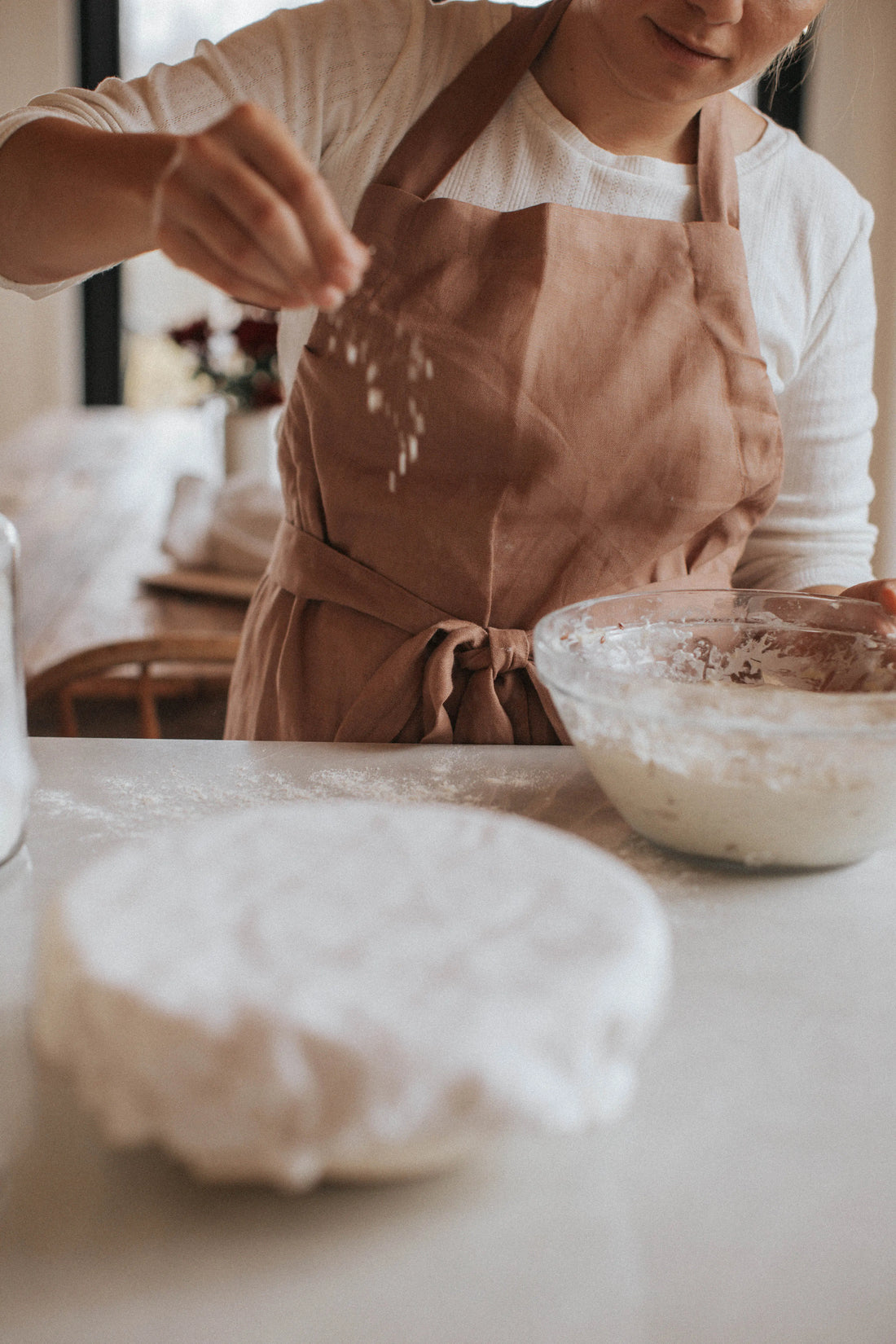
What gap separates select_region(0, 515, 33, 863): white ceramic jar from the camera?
0.62 m

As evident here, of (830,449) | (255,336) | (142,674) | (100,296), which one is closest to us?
(830,449)

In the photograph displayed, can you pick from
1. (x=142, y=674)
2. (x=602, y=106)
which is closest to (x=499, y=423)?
(x=602, y=106)

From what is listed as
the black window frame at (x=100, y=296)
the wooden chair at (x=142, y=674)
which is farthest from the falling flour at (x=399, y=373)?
the black window frame at (x=100, y=296)

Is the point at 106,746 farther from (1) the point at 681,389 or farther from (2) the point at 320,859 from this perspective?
(1) the point at 681,389

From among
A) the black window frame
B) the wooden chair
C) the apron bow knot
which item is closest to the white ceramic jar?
the apron bow knot

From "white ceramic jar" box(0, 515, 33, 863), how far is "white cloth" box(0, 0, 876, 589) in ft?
1.18

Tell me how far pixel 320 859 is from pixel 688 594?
0.50 m

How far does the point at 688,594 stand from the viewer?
88cm

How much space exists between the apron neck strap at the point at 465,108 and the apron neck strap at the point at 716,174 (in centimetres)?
17

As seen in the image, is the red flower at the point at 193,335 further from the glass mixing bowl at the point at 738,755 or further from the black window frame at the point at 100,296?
the black window frame at the point at 100,296

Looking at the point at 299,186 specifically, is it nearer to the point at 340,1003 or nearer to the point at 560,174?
the point at 340,1003

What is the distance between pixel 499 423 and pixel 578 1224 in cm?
70

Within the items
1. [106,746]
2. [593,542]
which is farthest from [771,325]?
[106,746]

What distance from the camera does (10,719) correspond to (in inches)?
24.5
